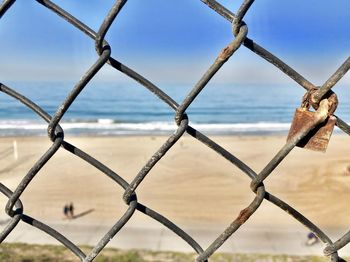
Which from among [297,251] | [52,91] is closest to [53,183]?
[297,251]

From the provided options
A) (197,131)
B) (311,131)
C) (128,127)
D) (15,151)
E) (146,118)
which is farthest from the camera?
(146,118)

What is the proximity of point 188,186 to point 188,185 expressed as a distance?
8 centimetres

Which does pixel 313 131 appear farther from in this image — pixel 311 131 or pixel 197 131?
pixel 197 131

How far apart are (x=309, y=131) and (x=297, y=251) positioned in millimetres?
6725

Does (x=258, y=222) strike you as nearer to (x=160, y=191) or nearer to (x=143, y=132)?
(x=160, y=191)

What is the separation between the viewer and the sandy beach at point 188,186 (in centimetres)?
917

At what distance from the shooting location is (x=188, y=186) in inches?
450

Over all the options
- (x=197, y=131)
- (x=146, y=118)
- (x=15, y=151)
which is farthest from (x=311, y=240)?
(x=146, y=118)

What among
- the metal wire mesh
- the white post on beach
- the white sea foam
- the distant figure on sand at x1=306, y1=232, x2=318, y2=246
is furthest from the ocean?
the metal wire mesh

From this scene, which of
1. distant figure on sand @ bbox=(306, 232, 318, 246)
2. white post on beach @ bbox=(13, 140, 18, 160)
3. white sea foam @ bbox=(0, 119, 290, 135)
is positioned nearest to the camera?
distant figure on sand @ bbox=(306, 232, 318, 246)

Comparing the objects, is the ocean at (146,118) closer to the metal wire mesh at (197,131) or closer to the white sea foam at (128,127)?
the white sea foam at (128,127)

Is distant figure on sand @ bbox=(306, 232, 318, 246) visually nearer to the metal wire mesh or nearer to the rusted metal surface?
the metal wire mesh

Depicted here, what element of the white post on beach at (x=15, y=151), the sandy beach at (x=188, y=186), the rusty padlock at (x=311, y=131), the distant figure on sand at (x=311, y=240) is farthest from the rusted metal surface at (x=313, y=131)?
the white post on beach at (x=15, y=151)

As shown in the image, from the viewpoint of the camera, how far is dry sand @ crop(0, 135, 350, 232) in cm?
930
